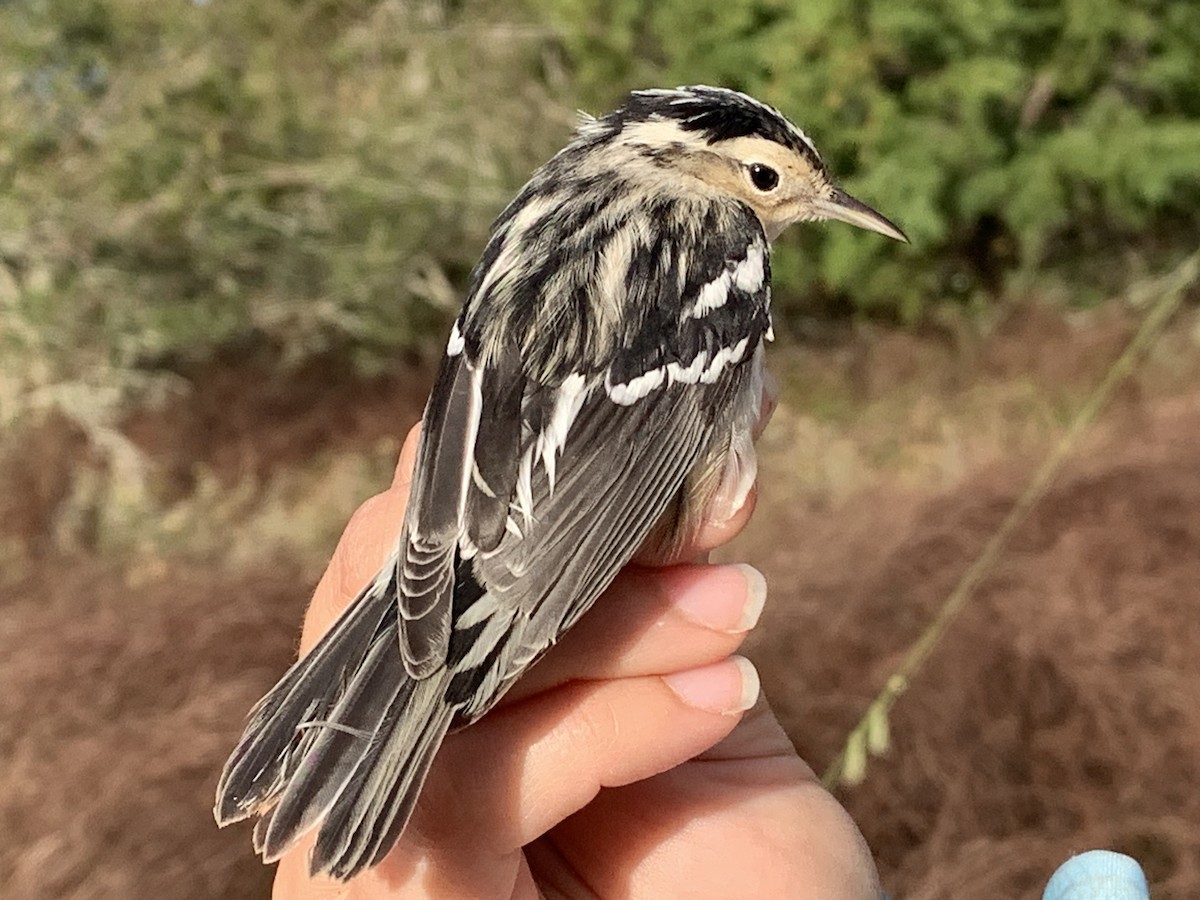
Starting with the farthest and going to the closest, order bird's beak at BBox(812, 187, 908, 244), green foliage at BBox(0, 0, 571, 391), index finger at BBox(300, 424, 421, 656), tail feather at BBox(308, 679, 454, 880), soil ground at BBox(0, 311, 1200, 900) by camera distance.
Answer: green foliage at BBox(0, 0, 571, 391), soil ground at BBox(0, 311, 1200, 900), bird's beak at BBox(812, 187, 908, 244), index finger at BBox(300, 424, 421, 656), tail feather at BBox(308, 679, 454, 880)

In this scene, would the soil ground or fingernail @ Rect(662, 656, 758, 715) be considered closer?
fingernail @ Rect(662, 656, 758, 715)

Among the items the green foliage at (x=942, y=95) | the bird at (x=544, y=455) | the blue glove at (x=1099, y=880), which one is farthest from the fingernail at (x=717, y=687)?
the green foliage at (x=942, y=95)

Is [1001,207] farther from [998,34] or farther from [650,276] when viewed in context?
[650,276]

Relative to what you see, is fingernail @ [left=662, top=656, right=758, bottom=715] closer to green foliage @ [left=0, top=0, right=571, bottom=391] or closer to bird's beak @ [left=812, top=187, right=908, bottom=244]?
bird's beak @ [left=812, top=187, right=908, bottom=244]

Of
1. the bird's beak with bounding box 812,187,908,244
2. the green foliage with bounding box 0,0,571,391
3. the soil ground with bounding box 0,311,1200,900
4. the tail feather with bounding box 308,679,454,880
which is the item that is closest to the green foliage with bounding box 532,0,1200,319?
the green foliage with bounding box 0,0,571,391

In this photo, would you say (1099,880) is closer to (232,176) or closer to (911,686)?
(911,686)

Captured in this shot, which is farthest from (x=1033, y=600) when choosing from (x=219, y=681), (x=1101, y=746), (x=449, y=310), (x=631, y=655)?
(x=449, y=310)

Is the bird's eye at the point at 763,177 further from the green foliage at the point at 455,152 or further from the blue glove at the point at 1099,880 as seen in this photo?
the green foliage at the point at 455,152

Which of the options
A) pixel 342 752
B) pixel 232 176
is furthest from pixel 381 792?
pixel 232 176
